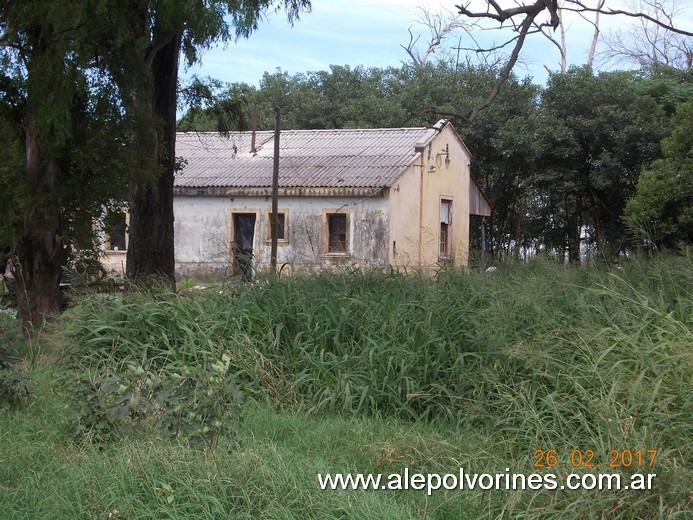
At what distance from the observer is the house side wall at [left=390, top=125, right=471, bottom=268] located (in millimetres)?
25156

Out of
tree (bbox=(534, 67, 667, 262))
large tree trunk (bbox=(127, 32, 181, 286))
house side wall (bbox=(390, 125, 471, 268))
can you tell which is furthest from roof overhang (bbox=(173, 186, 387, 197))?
large tree trunk (bbox=(127, 32, 181, 286))

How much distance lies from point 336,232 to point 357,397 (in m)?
18.4

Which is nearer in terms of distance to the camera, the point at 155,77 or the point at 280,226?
the point at 155,77

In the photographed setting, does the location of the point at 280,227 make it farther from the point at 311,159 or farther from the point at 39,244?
the point at 39,244

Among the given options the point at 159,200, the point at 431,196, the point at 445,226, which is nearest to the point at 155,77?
the point at 159,200

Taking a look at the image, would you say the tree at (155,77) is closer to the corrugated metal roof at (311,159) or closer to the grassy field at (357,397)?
the grassy field at (357,397)

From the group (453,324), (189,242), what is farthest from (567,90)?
(453,324)

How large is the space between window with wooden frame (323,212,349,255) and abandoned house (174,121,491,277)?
0.10 ft

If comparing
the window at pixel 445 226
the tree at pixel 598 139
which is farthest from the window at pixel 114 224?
the tree at pixel 598 139

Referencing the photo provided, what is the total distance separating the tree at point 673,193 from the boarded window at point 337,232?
9202 mm

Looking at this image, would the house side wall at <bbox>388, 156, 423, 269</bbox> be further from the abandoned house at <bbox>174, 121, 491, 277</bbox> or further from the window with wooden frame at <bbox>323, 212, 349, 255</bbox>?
the window with wooden frame at <bbox>323, 212, 349, 255</bbox>

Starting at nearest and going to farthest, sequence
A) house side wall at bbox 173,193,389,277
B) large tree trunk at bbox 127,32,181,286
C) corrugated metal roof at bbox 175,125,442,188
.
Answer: large tree trunk at bbox 127,32,181,286 < house side wall at bbox 173,193,389,277 < corrugated metal roof at bbox 175,125,442,188

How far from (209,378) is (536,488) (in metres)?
2.27

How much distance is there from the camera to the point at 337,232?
2553cm
